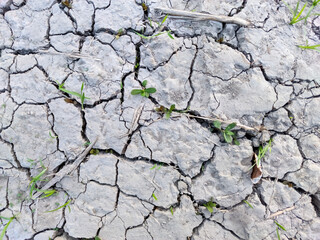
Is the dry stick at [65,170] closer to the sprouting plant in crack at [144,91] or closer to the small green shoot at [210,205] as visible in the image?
the sprouting plant in crack at [144,91]

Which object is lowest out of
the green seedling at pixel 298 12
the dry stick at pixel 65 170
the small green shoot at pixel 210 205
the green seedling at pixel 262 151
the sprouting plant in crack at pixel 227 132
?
the small green shoot at pixel 210 205

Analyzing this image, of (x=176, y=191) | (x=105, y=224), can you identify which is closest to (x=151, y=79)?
(x=176, y=191)

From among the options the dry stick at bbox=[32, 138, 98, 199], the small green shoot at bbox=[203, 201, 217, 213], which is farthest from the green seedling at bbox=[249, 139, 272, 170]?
the dry stick at bbox=[32, 138, 98, 199]

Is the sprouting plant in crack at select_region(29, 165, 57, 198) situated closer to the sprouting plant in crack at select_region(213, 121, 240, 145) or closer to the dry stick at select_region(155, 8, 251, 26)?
the sprouting plant in crack at select_region(213, 121, 240, 145)

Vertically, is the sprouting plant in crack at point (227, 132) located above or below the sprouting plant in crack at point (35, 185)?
above

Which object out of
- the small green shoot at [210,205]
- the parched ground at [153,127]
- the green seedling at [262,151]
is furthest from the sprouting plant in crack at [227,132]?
the small green shoot at [210,205]

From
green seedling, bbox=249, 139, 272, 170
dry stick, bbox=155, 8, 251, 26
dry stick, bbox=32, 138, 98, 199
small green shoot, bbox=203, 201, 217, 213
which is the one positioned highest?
dry stick, bbox=155, 8, 251, 26

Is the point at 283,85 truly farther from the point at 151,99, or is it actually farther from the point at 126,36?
the point at 126,36

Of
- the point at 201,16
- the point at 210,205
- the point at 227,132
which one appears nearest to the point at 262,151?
the point at 227,132
